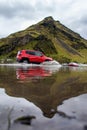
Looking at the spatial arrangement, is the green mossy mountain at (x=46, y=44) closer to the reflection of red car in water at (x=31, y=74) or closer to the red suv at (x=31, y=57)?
the red suv at (x=31, y=57)

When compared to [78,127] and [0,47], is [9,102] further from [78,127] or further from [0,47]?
[0,47]

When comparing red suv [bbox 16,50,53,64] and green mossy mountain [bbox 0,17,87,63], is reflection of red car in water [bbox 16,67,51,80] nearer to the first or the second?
red suv [bbox 16,50,53,64]

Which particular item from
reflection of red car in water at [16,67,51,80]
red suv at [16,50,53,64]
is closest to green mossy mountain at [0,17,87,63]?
red suv at [16,50,53,64]

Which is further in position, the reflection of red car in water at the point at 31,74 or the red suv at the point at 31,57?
the red suv at the point at 31,57

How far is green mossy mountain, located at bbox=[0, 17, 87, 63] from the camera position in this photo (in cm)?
13888

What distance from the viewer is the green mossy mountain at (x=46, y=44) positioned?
138875 millimetres

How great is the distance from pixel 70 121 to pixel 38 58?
33.9 meters

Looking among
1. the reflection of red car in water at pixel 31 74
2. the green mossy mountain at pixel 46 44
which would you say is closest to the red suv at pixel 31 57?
the reflection of red car in water at pixel 31 74

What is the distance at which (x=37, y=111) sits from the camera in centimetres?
445

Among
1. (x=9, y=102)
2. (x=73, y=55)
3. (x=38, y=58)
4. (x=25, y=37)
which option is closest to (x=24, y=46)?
(x=25, y=37)

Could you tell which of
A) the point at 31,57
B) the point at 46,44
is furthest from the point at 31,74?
the point at 46,44

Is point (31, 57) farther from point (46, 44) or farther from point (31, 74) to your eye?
point (46, 44)

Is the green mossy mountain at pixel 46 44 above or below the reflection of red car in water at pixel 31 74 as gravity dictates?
above

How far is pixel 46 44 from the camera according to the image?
454ft
